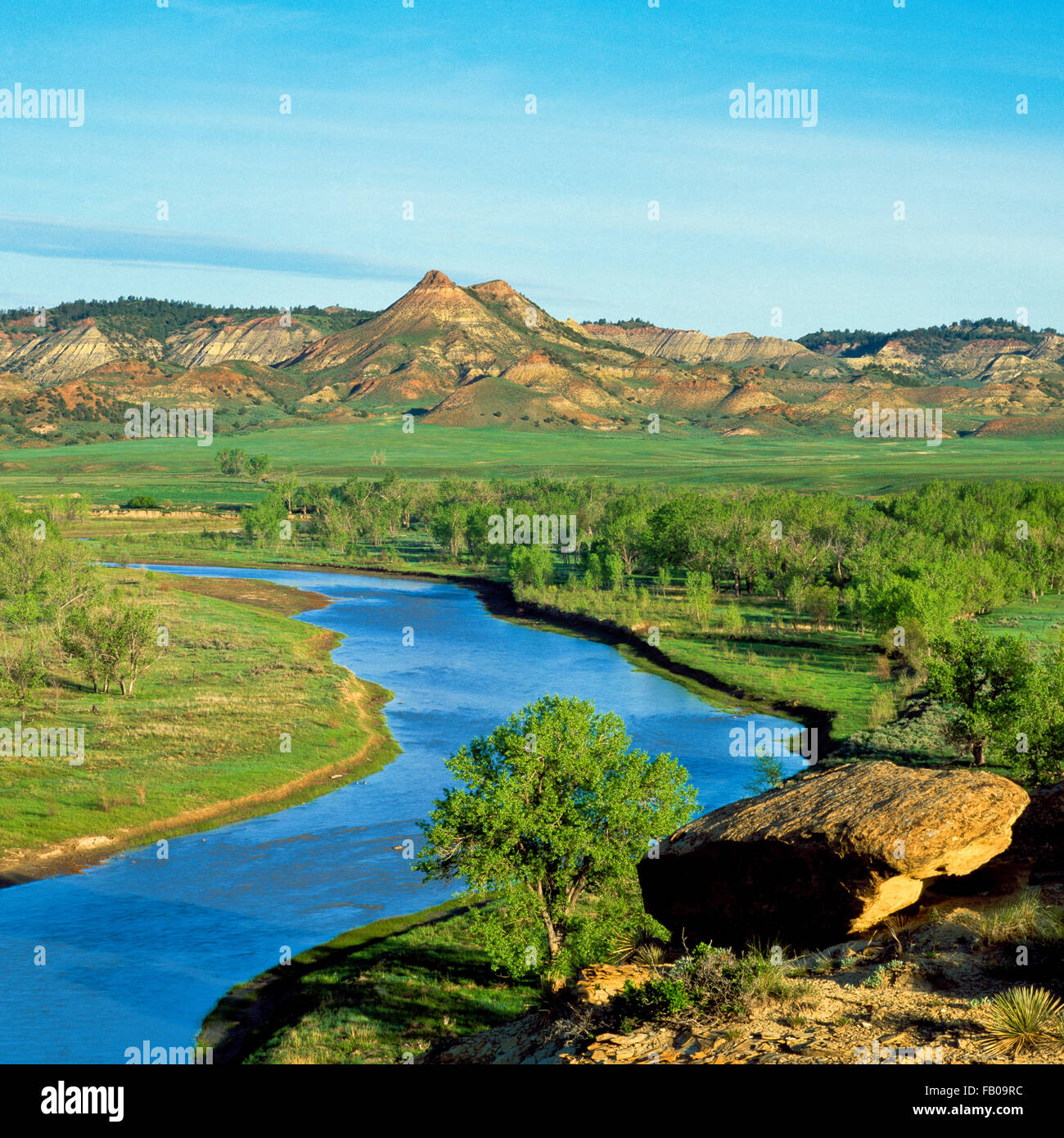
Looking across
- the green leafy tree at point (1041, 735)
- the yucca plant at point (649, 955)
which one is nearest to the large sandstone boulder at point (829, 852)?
the yucca plant at point (649, 955)

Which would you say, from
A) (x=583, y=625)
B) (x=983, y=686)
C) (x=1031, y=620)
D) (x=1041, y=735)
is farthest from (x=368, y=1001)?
(x=583, y=625)

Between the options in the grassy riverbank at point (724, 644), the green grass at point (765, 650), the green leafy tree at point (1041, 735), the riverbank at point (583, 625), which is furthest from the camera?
the green grass at point (765, 650)

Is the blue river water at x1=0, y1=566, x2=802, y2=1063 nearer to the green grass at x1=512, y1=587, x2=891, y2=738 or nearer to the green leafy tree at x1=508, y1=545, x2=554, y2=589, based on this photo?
the green grass at x1=512, y1=587, x2=891, y2=738

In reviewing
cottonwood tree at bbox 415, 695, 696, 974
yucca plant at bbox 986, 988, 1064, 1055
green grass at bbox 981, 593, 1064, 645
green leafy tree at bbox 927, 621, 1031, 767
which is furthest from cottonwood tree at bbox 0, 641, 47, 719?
green grass at bbox 981, 593, 1064, 645

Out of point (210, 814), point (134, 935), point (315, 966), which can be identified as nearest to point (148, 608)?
point (210, 814)

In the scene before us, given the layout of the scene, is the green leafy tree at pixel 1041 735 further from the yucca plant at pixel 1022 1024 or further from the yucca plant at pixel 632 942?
the yucca plant at pixel 1022 1024

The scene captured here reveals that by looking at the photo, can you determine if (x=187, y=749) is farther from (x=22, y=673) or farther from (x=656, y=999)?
(x=656, y=999)

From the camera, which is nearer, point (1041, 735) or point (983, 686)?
point (1041, 735)

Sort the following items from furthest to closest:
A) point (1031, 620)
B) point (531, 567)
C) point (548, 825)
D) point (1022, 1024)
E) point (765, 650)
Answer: point (531, 567)
point (765, 650)
point (1031, 620)
point (548, 825)
point (1022, 1024)
